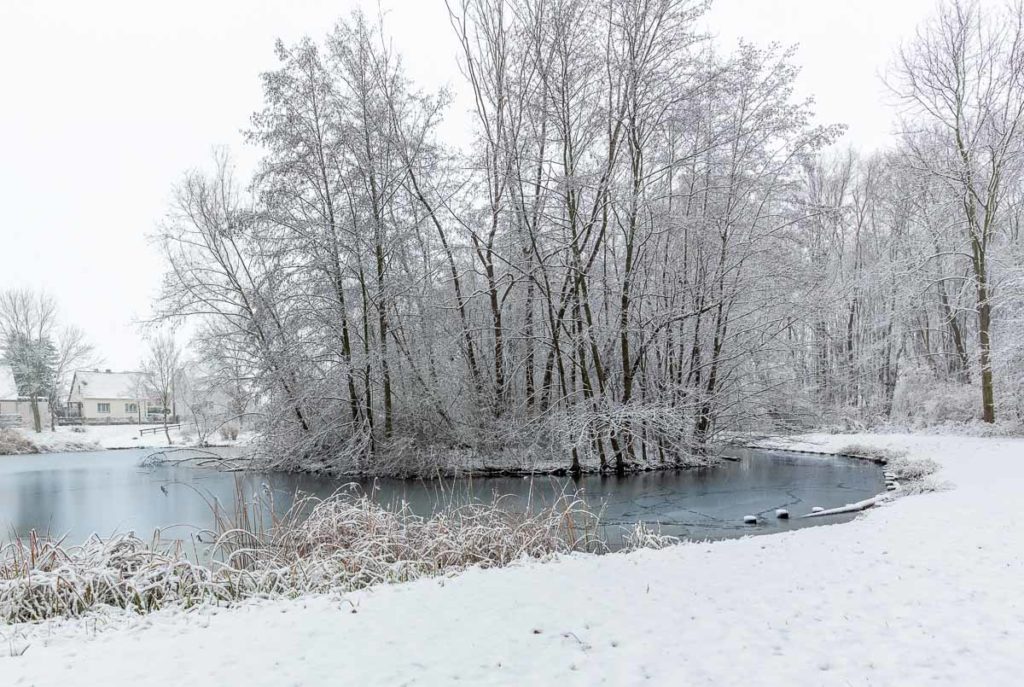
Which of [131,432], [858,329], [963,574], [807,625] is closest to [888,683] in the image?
[807,625]

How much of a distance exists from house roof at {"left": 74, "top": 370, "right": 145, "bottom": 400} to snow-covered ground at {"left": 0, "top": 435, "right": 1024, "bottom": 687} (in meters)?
54.6

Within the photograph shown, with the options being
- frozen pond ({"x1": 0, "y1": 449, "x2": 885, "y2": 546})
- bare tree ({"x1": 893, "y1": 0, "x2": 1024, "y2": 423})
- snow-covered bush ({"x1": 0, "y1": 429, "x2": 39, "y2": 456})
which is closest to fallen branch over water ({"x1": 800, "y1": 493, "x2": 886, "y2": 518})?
frozen pond ({"x1": 0, "y1": 449, "x2": 885, "y2": 546})

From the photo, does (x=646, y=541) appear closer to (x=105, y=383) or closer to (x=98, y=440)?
(x=98, y=440)

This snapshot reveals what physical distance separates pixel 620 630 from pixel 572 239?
35.0 feet

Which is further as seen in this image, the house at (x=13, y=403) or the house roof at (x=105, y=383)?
the house roof at (x=105, y=383)

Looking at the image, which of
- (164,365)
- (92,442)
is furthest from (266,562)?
(164,365)

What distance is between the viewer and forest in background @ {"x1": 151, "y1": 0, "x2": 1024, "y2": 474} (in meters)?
13.6

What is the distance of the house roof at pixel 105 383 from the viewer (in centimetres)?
5116

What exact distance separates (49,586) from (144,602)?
0.78 metres

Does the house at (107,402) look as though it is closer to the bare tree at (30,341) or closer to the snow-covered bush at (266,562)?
the bare tree at (30,341)

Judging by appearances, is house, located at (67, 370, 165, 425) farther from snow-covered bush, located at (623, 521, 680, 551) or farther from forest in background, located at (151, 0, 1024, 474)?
snow-covered bush, located at (623, 521, 680, 551)

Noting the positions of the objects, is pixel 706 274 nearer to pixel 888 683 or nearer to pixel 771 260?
pixel 771 260

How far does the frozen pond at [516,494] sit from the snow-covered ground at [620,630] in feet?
8.78

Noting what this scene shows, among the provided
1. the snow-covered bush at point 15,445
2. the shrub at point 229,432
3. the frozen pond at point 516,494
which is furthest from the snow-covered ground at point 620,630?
the snow-covered bush at point 15,445
